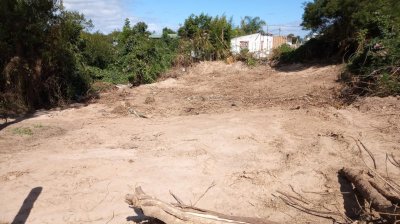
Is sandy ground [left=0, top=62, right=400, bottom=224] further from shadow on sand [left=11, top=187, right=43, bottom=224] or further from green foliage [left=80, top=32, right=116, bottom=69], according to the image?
green foliage [left=80, top=32, right=116, bottom=69]

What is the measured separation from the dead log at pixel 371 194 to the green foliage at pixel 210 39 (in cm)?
1203

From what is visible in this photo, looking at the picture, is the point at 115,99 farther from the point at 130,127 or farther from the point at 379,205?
the point at 379,205

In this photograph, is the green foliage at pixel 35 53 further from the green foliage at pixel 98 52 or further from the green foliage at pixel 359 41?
the green foliage at pixel 359 41

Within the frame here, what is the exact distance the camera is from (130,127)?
7340 mm

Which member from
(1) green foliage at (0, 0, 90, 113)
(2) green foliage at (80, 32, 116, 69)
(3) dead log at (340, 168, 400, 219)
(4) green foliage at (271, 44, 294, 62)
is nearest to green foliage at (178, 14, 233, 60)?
(4) green foliage at (271, 44, 294, 62)

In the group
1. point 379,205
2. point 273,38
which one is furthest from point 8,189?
point 273,38

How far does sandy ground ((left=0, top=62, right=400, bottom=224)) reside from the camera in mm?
4457

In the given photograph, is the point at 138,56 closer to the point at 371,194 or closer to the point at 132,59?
the point at 132,59

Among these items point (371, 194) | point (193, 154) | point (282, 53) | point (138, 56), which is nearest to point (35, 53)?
point (138, 56)

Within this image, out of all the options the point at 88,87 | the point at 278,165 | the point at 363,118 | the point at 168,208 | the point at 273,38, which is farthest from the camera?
the point at 273,38

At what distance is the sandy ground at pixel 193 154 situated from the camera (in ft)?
14.6

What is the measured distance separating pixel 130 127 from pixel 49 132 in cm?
149

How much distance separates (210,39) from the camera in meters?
16.8

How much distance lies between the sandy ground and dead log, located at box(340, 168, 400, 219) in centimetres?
22
